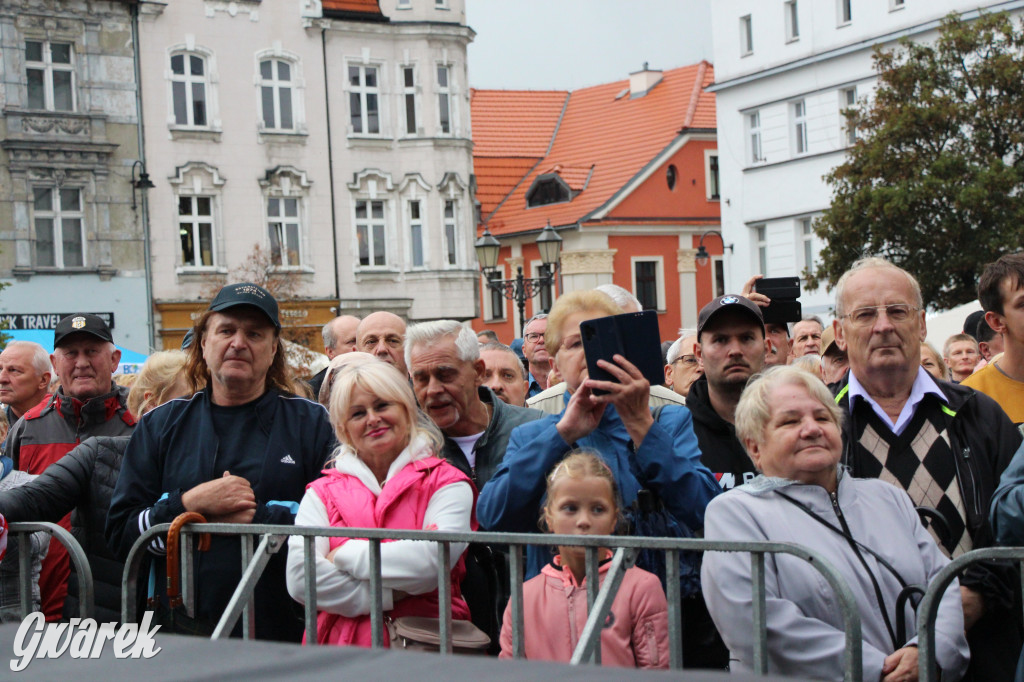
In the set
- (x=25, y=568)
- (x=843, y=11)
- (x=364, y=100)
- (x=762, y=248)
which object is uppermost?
(x=843, y=11)

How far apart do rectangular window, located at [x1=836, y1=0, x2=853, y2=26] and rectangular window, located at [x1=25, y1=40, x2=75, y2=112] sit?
1894 cm

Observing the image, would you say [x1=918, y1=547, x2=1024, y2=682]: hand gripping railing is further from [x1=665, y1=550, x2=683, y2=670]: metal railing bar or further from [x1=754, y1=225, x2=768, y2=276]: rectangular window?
[x1=754, y1=225, x2=768, y2=276]: rectangular window

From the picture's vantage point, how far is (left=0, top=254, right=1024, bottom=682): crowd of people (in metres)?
3.88

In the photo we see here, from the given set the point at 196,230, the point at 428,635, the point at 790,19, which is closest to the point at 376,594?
the point at 428,635

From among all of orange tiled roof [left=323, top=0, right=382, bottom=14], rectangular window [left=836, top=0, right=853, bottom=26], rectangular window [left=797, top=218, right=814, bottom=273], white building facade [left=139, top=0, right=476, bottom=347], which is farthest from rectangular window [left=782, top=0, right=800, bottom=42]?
orange tiled roof [left=323, top=0, right=382, bottom=14]

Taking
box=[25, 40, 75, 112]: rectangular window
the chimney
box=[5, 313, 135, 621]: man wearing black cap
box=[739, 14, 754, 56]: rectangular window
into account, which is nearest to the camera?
box=[5, 313, 135, 621]: man wearing black cap

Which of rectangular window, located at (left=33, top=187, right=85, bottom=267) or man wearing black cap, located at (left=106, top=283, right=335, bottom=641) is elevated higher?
rectangular window, located at (left=33, top=187, right=85, bottom=267)

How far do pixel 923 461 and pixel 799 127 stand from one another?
31638 millimetres

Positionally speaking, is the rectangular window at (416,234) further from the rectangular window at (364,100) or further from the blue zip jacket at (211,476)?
the blue zip jacket at (211,476)

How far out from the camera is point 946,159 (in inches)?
944

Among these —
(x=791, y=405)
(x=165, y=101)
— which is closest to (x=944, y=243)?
(x=165, y=101)

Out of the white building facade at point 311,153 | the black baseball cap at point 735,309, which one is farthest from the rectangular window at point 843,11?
the black baseball cap at point 735,309

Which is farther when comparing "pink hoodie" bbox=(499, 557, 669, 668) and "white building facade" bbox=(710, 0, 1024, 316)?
"white building facade" bbox=(710, 0, 1024, 316)

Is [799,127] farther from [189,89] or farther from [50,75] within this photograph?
[50,75]
